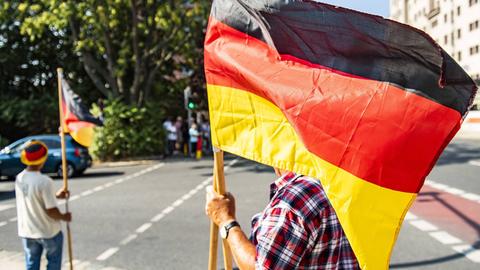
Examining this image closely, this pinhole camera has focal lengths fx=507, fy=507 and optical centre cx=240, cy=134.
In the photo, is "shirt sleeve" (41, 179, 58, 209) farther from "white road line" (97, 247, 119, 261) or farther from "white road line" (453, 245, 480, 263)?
"white road line" (453, 245, 480, 263)

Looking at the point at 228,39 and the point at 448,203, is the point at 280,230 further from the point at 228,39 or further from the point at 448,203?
the point at 448,203

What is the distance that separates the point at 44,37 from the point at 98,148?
10291mm

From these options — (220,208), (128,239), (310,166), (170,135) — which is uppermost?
(310,166)

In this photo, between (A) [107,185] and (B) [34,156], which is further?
(A) [107,185]

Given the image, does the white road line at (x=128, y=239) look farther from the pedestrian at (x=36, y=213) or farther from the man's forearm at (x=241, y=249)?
the man's forearm at (x=241, y=249)

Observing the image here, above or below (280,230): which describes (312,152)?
above

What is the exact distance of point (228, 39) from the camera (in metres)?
2.46

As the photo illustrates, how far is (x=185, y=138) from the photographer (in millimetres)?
25094

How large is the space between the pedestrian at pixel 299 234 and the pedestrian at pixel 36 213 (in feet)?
10.3

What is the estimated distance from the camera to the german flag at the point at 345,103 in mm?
1846

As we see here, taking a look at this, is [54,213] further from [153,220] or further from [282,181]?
[153,220]

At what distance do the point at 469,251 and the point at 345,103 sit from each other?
5.21 m

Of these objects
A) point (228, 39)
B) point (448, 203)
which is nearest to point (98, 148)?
point (448, 203)

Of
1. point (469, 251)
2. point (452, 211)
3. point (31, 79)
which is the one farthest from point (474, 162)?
point (31, 79)
